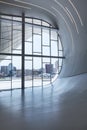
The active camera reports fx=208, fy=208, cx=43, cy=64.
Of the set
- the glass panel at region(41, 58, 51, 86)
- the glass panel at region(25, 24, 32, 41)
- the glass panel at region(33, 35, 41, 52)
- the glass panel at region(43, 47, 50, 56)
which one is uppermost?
the glass panel at region(25, 24, 32, 41)

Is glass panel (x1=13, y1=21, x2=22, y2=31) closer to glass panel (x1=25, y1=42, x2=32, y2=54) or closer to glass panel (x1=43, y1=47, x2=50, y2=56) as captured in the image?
glass panel (x1=25, y1=42, x2=32, y2=54)

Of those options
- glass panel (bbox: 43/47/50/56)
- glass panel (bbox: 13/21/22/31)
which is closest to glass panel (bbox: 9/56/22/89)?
glass panel (bbox: 13/21/22/31)

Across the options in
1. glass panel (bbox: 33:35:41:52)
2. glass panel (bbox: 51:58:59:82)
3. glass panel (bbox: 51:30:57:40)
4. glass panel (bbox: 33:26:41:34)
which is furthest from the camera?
glass panel (bbox: 51:30:57:40)

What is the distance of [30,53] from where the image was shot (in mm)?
22672

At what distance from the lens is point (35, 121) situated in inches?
240

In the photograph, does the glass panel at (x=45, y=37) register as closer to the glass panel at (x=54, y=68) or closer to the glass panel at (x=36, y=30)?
the glass panel at (x=36, y=30)

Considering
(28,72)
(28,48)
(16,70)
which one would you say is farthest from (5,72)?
(28,48)

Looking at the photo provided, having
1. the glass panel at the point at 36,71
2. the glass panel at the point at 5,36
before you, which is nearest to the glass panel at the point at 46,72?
the glass panel at the point at 36,71

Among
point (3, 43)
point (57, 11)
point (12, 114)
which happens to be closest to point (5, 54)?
point (3, 43)

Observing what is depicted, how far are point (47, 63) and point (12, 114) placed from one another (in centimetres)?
1715

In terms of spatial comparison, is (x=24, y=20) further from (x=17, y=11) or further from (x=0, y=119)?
(x=0, y=119)

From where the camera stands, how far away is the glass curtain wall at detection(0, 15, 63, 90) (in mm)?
21422

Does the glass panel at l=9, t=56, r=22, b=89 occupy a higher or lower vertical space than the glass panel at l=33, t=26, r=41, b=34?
lower

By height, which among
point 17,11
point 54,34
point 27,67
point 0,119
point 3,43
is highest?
point 17,11
